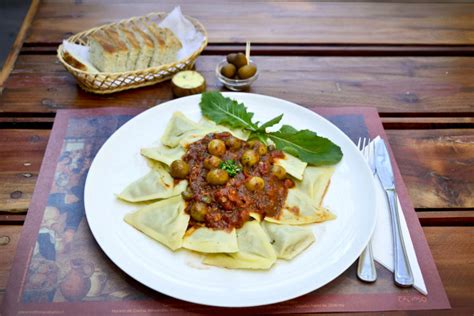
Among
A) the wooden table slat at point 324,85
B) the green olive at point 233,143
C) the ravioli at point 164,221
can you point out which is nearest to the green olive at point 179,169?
the ravioli at point 164,221

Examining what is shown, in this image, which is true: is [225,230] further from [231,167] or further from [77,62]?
[77,62]

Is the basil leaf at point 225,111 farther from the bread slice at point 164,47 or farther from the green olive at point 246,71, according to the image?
the bread slice at point 164,47

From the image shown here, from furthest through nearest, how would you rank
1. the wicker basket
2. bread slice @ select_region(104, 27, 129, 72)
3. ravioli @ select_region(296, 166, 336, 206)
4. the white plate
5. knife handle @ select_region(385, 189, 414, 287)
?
1. bread slice @ select_region(104, 27, 129, 72)
2. the wicker basket
3. ravioli @ select_region(296, 166, 336, 206)
4. knife handle @ select_region(385, 189, 414, 287)
5. the white plate

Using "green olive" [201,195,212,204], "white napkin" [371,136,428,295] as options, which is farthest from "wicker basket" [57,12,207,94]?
"white napkin" [371,136,428,295]

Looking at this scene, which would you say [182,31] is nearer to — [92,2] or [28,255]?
[92,2]

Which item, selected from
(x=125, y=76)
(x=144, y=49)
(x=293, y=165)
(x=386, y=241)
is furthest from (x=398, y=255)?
(x=144, y=49)

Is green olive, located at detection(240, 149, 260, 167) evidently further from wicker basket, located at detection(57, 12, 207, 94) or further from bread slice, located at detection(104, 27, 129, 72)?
bread slice, located at detection(104, 27, 129, 72)
